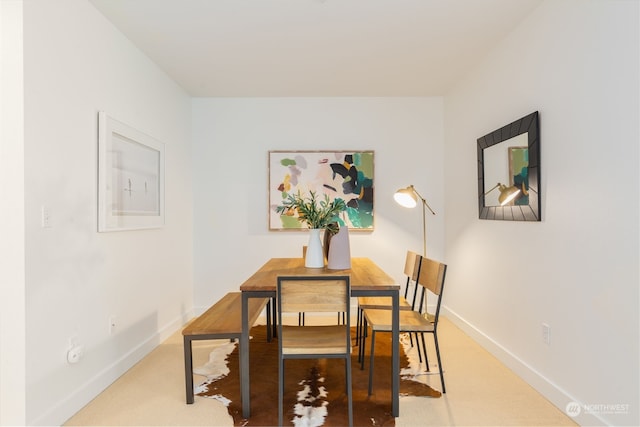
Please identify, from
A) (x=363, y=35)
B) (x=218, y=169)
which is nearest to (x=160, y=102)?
(x=218, y=169)

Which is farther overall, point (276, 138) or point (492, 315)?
point (276, 138)

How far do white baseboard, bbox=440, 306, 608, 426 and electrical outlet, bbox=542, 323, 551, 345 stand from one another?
0.23 meters

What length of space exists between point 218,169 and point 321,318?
203 centimetres

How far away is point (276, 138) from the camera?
4262 mm

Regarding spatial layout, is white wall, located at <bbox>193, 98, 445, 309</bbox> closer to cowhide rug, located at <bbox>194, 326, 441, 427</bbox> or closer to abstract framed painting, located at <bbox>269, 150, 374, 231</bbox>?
abstract framed painting, located at <bbox>269, 150, 374, 231</bbox>

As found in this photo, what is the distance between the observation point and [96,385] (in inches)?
94.5

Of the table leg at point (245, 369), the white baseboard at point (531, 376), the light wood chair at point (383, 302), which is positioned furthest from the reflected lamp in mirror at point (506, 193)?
the table leg at point (245, 369)

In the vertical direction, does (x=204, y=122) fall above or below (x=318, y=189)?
above

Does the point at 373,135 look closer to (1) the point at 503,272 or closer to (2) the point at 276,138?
(2) the point at 276,138

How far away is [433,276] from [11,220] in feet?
7.90

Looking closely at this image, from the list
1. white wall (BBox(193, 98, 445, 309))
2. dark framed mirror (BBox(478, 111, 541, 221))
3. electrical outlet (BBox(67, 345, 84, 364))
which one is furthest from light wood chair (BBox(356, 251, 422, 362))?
electrical outlet (BBox(67, 345, 84, 364))

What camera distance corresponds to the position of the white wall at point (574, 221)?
1.77 meters

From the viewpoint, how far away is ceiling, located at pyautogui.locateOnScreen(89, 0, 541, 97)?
2441mm

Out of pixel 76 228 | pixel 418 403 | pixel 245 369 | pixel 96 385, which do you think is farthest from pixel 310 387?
pixel 76 228
